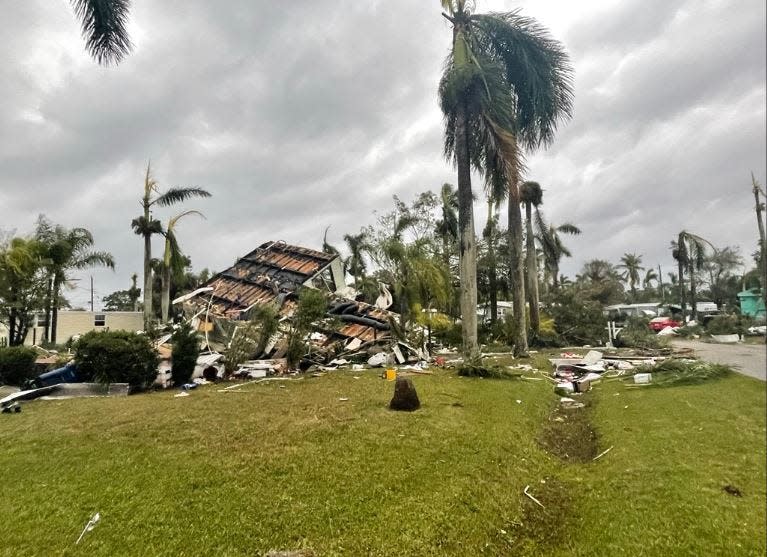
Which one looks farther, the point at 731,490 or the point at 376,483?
the point at 376,483

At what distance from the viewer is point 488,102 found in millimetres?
10977

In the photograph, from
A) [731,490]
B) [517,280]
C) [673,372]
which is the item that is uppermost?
[517,280]

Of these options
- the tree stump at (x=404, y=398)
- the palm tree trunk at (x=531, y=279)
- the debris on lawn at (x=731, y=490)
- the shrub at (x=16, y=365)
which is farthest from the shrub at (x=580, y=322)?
the shrub at (x=16, y=365)

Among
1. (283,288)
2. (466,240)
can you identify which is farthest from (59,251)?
(466,240)

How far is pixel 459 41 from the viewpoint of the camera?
1108cm

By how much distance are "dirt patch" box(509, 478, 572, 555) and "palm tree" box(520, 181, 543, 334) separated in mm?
15274

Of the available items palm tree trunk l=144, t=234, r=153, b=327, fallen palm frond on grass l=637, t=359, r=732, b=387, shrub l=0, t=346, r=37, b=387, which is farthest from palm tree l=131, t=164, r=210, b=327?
fallen palm frond on grass l=637, t=359, r=732, b=387

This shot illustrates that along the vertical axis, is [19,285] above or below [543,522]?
above

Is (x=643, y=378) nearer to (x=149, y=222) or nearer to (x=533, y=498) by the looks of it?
(x=533, y=498)

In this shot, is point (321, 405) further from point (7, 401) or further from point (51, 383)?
point (51, 383)

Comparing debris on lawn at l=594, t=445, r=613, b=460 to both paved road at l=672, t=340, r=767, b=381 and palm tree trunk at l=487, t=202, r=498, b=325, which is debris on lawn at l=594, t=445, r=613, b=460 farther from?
palm tree trunk at l=487, t=202, r=498, b=325

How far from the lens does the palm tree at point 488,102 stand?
35.4 ft

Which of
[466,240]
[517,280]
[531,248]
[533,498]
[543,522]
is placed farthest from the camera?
[531,248]

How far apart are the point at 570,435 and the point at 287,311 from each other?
1037cm
